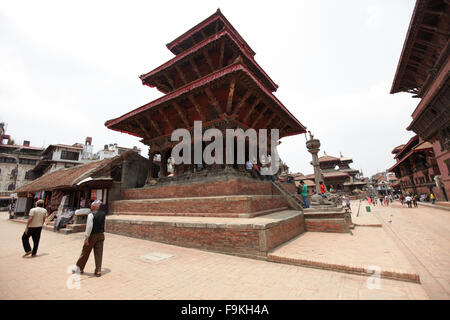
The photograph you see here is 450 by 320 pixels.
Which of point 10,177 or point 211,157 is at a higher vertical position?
point 10,177

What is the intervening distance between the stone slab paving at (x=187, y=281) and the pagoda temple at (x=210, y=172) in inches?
30.0

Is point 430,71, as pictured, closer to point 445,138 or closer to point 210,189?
point 445,138

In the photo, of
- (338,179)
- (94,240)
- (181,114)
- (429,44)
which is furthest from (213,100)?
(338,179)

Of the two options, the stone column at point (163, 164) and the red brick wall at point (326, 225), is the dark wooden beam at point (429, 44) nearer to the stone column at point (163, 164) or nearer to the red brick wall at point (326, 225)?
the red brick wall at point (326, 225)

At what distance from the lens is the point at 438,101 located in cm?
1065

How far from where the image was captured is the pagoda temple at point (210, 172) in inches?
202

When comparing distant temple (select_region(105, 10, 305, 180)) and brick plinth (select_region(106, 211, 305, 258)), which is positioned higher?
distant temple (select_region(105, 10, 305, 180))

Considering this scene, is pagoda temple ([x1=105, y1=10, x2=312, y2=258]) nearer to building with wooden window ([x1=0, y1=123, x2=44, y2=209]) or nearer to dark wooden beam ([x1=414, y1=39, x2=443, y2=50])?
dark wooden beam ([x1=414, y1=39, x2=443, y2=50])

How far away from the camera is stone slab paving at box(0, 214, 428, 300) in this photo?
8.89ft

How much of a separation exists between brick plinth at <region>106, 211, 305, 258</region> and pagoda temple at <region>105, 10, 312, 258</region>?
2 cm

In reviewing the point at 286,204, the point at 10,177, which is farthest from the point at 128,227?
the point at 10,177

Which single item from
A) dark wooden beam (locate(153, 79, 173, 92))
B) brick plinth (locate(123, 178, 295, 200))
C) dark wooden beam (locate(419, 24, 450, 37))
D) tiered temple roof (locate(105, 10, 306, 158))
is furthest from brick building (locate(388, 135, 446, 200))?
dark wooden beam (locate(153, 79, 173, 92))
